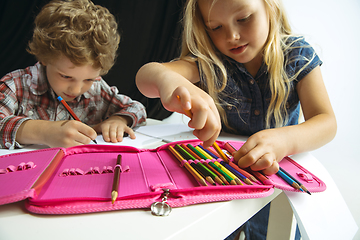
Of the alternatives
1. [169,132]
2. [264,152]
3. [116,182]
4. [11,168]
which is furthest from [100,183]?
[169,132]

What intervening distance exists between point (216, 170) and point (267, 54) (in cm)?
42

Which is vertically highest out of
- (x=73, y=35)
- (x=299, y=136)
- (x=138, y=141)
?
(x=73, y=35)

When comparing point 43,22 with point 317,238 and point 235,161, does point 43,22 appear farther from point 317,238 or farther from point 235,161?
point 317,238

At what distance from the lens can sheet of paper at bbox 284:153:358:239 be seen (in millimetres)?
342

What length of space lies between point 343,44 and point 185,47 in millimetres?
830

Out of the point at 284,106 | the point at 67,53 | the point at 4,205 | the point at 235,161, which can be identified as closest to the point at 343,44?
the point at 284,106

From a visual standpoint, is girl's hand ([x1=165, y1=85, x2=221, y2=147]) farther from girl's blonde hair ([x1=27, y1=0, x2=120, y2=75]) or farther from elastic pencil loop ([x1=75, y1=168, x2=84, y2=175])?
girl's blonde hair ([x1=27, y1=0, x2=120, y2=75])

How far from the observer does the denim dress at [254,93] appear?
0.67 m

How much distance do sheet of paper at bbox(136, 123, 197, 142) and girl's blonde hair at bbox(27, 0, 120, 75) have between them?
25 centimetres

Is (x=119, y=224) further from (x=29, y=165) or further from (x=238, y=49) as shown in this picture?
(x=238, y=49)

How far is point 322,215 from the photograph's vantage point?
36 cm

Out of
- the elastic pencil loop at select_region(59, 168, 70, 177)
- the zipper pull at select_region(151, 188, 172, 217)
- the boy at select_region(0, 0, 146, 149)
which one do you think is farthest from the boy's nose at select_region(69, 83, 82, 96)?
the zipper pull at select_region(151, 188, 172, 217)

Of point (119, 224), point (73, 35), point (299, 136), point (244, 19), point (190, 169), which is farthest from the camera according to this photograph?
point (73, 35)

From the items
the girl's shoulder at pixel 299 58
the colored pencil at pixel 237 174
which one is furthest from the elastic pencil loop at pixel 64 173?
the girl's shoulder at pixel 299 58
